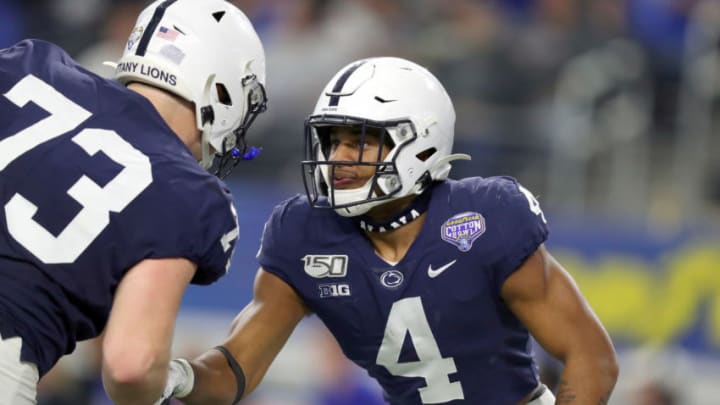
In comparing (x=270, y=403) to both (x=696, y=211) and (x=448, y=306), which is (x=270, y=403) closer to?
(x=696, y=211)

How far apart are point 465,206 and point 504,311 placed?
1.02 ft

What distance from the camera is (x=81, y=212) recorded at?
268 cm

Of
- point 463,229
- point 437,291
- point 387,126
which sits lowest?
point 437,291

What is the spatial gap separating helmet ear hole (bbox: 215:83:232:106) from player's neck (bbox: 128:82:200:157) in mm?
107

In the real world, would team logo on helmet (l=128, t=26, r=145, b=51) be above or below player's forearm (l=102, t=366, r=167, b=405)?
above

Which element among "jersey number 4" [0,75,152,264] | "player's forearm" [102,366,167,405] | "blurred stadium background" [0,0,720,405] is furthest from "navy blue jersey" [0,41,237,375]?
"blurred stadium background" [0,0,720,405]

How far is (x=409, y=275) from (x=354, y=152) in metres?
0.38

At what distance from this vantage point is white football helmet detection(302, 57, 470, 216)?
3.45m

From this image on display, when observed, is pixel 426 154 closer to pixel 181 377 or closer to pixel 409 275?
pixel 409 275

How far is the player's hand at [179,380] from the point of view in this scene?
3.17 m

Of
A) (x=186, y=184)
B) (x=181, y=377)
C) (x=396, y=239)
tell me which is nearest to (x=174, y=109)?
(x=186, y=184)

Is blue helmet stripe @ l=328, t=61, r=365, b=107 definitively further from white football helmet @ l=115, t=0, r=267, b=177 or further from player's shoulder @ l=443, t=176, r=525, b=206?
player's shoulder @ l=443, t=176, r=525, b=206

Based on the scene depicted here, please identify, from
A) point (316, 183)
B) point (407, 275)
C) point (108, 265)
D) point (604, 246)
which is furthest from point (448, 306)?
point (604, 246)

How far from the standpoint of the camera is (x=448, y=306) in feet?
11.2
